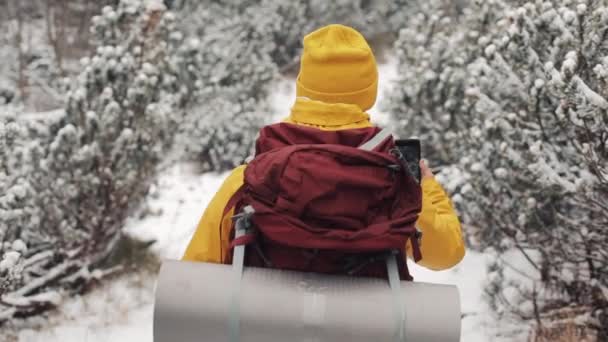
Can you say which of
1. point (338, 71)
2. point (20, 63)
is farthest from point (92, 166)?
point (20, 63)

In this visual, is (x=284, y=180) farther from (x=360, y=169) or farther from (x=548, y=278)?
(x=548, y=278)

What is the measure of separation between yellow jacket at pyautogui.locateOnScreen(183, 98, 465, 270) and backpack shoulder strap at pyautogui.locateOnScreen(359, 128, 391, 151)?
0.08 m

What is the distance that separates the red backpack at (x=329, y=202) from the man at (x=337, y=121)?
62 mm

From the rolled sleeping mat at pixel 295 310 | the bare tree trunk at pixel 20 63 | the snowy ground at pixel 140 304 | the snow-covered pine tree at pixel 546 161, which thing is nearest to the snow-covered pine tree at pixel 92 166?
the snowy ground at pixel 140 304

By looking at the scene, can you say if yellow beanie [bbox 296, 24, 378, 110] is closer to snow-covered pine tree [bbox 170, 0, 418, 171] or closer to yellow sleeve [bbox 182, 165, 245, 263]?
yellow sleeve [bbox 182, 165, 245, 263]

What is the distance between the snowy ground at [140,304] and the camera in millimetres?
4012

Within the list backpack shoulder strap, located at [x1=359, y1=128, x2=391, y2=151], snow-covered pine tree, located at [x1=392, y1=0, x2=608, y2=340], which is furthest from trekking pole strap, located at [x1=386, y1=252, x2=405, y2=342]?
snow-covered pine tree, located at [x1=392, y1=0, x2=608, y2=340]

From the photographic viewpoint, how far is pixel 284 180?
4.62 feet

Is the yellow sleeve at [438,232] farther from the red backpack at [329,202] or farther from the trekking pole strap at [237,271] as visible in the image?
the trekking pole strap at [237,271]

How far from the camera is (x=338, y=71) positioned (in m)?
1.60

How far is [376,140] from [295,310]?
0.43 metres

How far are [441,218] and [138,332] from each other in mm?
3032

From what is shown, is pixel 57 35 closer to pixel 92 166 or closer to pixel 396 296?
pixel 92 166

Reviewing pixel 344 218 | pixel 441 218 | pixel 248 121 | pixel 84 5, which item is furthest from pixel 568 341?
pixel 84 5
